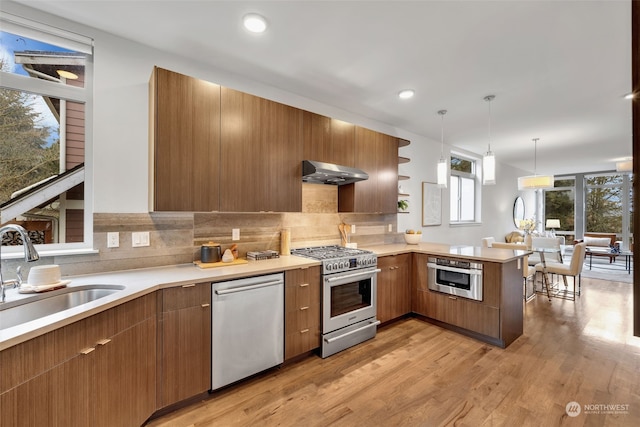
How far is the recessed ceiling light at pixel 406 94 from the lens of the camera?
3071mm

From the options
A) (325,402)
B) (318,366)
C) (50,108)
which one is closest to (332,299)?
(318,366)

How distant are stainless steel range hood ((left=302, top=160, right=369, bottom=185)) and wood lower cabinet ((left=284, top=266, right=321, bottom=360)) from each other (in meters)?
0.94

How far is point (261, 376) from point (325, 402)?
0.60 meters

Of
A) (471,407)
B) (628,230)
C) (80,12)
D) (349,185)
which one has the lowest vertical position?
(471,407)

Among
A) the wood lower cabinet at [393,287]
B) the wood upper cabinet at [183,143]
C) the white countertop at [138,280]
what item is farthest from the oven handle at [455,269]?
the wood upper cabinet at [183,143]

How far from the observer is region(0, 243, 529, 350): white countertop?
44.4 inches

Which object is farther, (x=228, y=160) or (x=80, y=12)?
(x=228, y=160)

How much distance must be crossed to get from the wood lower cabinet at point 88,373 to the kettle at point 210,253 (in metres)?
0.61

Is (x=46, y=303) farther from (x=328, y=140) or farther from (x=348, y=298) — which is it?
(x=328, y=140)

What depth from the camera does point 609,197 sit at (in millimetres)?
8414

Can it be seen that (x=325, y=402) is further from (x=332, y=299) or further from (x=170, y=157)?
(x=170, y=157)

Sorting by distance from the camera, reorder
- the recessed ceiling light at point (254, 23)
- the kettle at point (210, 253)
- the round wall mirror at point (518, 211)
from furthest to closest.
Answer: the round wall mirror at point (518, 211) < the kettle at point (210, 253) < the recessed ceiling light at point (254, 23)

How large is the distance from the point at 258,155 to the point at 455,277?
252cm

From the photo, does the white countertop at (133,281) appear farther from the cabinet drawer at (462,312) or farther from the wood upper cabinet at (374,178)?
the cabinet drawer at (462,312)
